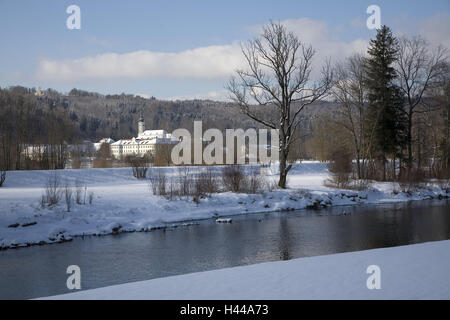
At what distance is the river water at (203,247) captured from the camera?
9984 millimetres

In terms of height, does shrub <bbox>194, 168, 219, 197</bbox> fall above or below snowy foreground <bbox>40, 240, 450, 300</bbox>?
above

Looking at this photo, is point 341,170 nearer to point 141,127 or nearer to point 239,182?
point 239,182

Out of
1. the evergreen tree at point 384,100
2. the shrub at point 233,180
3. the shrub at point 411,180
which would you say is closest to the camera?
the shrub at point 233,180

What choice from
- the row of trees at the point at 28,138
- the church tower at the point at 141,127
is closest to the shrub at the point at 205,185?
the row of trees at the point at 28,138

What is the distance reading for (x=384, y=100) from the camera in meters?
32.9

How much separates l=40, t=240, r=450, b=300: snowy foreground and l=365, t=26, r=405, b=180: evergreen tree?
80.3ft

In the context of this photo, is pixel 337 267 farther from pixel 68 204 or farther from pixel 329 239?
pixel 68 204

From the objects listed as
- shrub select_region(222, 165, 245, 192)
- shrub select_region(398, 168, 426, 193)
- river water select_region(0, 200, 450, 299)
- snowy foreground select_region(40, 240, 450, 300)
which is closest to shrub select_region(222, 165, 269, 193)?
shrub select_region(222, 165, 245, 192)

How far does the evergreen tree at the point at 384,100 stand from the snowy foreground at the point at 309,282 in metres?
24.5

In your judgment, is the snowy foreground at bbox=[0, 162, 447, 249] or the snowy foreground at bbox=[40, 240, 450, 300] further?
the snowy foreground at bbox=[0, 162, 447, 249]

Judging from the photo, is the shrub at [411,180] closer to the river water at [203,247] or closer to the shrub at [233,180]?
the river water at [203,247]

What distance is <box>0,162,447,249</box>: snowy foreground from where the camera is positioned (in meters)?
14.8

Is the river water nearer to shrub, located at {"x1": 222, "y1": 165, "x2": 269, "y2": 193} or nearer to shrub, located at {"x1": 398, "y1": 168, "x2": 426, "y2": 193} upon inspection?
shrub, located at {"x1": 222, "y1": 165, "x2": 269, "y2": 193}

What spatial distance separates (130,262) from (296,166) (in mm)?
35347
